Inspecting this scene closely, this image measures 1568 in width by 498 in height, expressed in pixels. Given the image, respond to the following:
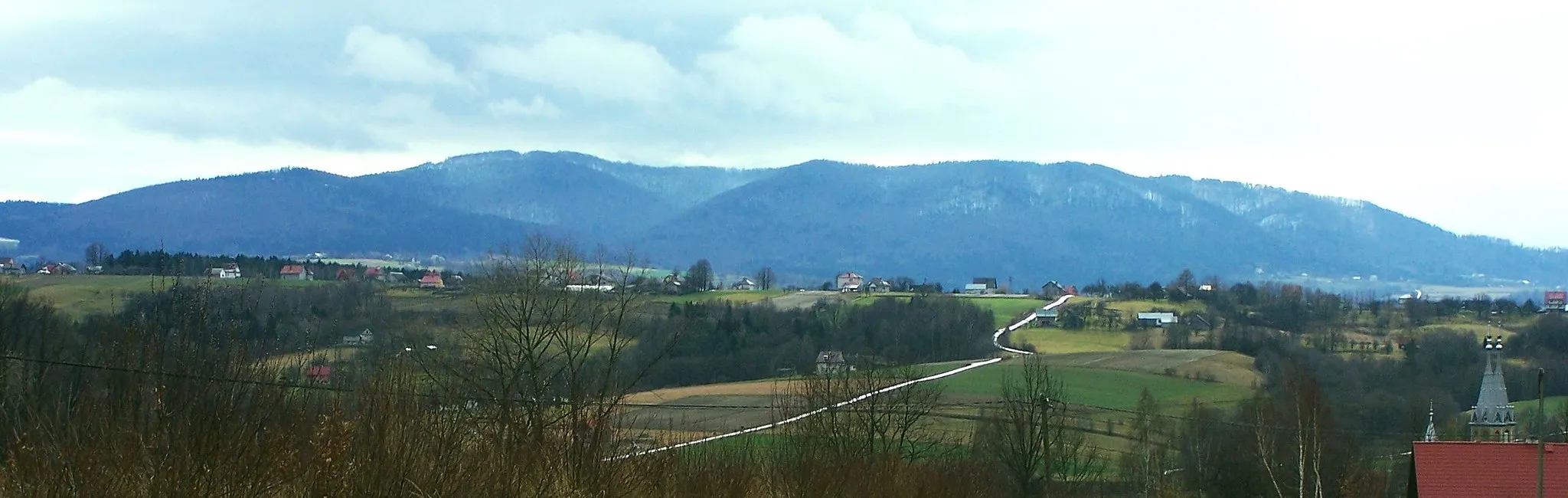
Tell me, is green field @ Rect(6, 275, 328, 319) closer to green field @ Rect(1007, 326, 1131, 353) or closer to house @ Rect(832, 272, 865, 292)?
green field @ Rect(1007, 326, 1131, 353)

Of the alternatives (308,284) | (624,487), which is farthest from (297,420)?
(308,284)

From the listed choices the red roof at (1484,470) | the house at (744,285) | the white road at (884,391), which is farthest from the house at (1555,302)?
the red roof at (1484,470)

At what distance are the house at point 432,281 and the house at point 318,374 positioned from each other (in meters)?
64.3

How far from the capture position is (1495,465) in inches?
1367

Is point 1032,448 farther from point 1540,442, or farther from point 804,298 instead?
point 804,298

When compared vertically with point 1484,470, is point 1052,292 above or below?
above

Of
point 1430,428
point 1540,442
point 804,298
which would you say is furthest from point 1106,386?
point 804,298

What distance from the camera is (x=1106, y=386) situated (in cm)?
6881

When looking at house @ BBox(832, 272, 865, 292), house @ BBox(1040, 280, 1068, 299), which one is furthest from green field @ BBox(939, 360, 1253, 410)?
house @ BBox(832, 272, 865, 292)

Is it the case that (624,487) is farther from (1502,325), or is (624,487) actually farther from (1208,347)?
(1502,325)

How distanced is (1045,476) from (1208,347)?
5408 centimetres

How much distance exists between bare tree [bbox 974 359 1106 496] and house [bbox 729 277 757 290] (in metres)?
80.5

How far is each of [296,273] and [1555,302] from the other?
112 meters

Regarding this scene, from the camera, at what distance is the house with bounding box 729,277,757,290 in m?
129
